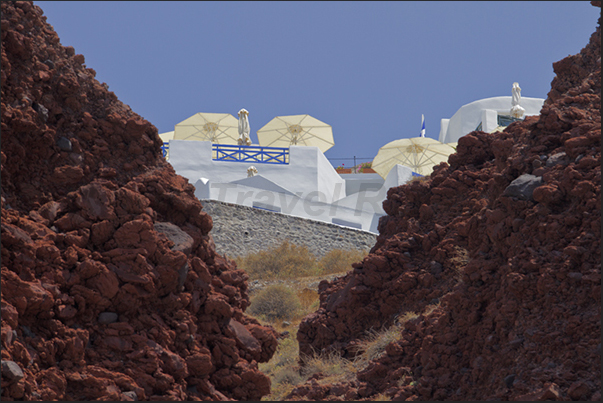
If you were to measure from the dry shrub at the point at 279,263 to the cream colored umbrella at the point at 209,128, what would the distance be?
765 inches

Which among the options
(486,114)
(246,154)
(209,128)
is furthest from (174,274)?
(209,128)

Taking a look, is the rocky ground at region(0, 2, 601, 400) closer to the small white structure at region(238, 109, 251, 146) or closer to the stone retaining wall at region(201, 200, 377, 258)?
the stone retaining wall at region(201, 200, 377, 258)

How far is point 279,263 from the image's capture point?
73.4ft

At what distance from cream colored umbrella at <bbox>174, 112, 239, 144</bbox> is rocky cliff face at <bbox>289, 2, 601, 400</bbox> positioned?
33.2 meters

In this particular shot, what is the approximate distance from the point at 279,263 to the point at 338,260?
2313 mm

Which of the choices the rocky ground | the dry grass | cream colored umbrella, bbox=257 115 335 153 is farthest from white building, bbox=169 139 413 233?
the rocky ground

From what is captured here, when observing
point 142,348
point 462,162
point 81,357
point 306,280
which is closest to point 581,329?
point 142,348

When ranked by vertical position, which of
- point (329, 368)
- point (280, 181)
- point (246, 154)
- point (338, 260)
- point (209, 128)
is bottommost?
point (329, 368)

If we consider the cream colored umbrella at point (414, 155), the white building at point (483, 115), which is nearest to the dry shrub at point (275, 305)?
the cream colored umbrella at point (414, 155)

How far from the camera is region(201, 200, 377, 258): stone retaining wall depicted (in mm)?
24422

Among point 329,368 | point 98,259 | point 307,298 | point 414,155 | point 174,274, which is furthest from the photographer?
point 414,155

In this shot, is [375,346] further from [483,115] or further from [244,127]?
[483,115]

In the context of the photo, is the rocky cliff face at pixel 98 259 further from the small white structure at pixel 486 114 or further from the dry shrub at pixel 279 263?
Answer: the small white structure at pixel 486 114

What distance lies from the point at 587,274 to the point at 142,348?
3973mm
